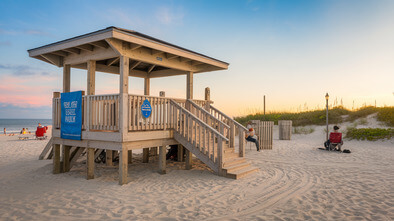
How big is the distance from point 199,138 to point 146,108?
1819 mm

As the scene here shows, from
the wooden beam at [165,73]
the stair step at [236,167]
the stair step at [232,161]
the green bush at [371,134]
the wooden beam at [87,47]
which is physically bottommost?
the stair step at [236,167]

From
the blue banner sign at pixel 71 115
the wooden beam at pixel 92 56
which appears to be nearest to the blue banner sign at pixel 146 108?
the wooden beam at pixel 92 56

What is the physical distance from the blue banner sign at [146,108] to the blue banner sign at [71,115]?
6.99ft

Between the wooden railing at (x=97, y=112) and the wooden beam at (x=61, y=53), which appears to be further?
the wooden beam at (x=61, y=53)

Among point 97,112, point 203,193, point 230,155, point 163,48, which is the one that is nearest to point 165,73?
point 163,48

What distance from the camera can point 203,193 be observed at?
5.76m

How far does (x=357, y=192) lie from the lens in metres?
5.73

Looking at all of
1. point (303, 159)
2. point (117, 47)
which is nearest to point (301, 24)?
point (303, 159)

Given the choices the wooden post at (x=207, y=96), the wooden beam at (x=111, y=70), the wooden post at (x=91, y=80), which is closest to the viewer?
the wooden post at (x=91, y=80)

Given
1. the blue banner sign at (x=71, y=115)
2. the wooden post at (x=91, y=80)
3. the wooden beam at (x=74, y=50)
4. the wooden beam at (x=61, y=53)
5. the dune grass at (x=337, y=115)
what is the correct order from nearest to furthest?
the wooden post at (x=91, y=80)
the blue banner sign at (x=71, y=115)
the wooden beam at (x=74, y=50)
the wooden beam at (x=61, y=53)
the dune grass at (x=337, y=115)

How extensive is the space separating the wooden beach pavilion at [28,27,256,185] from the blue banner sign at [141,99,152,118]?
0.39ft

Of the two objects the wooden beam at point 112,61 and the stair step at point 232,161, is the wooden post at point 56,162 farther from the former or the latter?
the stair step at point 232,161

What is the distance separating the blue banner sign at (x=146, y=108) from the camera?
7.41 metres

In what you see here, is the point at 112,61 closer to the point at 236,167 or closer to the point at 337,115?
the point at 236,167
